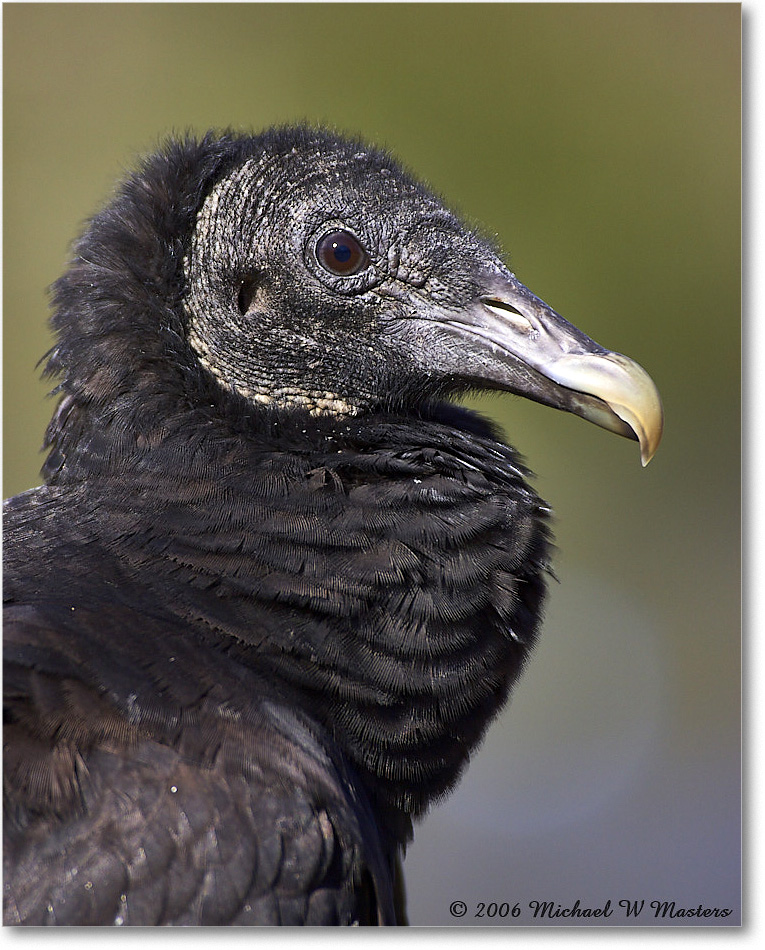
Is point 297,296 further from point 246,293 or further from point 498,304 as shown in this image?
point 498,304

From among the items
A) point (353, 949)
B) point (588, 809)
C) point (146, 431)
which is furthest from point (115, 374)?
point (588, 809)

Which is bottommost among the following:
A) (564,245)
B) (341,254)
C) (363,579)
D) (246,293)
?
(363,579)

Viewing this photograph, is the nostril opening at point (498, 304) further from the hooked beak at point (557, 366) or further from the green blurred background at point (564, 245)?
the green blurred background at point (564, 245)

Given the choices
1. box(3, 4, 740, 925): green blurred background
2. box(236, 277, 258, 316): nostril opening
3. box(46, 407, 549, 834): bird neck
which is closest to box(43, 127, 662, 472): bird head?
box(236, 277, 258, 316): nostril opening

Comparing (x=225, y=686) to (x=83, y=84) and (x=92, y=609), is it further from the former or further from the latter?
(x=83, y=84)

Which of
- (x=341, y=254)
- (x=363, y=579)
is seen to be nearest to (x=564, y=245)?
(x=341, y=254)

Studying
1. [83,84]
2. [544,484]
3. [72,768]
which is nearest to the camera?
[72,768]

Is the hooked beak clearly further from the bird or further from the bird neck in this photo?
the bird neck

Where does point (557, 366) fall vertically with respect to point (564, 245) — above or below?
below
